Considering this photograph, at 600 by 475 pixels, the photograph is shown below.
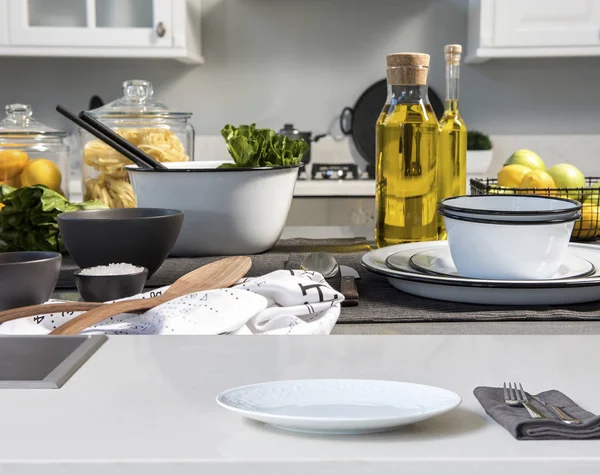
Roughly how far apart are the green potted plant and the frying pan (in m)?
0.20

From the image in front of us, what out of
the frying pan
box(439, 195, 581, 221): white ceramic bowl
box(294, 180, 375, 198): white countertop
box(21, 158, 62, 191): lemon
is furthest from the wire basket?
the frying pan

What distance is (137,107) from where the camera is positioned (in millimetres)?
1576

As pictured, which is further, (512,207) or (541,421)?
(512,207)

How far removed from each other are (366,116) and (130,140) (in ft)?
6.82

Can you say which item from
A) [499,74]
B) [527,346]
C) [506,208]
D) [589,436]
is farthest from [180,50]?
[589,436]

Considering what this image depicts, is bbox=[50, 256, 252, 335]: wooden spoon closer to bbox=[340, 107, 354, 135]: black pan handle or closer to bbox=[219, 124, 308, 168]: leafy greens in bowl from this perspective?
bbox=[219, 124, 308, 168]: leafy greens in bowl

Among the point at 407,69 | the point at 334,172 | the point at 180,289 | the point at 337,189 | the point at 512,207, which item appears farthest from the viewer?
the point at 334,172

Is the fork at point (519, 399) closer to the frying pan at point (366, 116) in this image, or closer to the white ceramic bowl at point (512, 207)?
the white ceramic bowl at point (512, 207)

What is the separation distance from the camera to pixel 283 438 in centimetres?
39

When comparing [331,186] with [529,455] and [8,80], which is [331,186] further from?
[529,455]

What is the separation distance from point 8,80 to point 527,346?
3253 mm

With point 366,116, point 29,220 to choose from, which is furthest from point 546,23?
point 29,220

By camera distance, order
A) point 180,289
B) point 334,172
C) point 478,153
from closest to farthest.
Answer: point 180,289 < point 334,172 < point 478,153

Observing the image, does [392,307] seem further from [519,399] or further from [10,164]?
[10,164]
